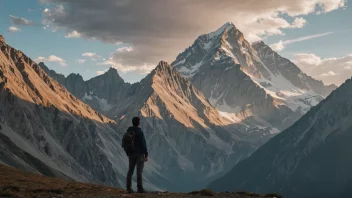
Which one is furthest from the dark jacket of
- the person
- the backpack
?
the backpack

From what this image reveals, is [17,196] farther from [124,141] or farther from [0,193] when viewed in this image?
[124,141]

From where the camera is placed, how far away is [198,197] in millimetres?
37344

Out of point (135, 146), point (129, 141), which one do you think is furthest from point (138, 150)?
point (129, 141)

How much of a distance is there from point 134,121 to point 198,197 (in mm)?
8063

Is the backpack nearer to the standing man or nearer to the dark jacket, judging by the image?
the standing man

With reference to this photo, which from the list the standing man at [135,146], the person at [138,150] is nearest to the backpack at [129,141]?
the standing man at [135,146]

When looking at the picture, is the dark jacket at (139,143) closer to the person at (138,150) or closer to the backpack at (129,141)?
the person at (138,150)

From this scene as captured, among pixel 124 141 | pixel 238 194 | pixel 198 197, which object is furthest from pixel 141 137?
pixel 238 194

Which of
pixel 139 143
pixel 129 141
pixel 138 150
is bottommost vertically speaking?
pixel 138 150

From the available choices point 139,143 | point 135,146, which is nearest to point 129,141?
point 135,146

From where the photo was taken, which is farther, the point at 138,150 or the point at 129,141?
the point at 138,150

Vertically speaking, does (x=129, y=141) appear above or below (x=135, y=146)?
above

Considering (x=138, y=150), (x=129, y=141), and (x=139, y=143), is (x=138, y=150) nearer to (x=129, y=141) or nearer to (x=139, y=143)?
(x=139, y=143)

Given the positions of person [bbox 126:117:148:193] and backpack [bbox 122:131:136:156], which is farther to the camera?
person [bbox 126:117:148:193]
